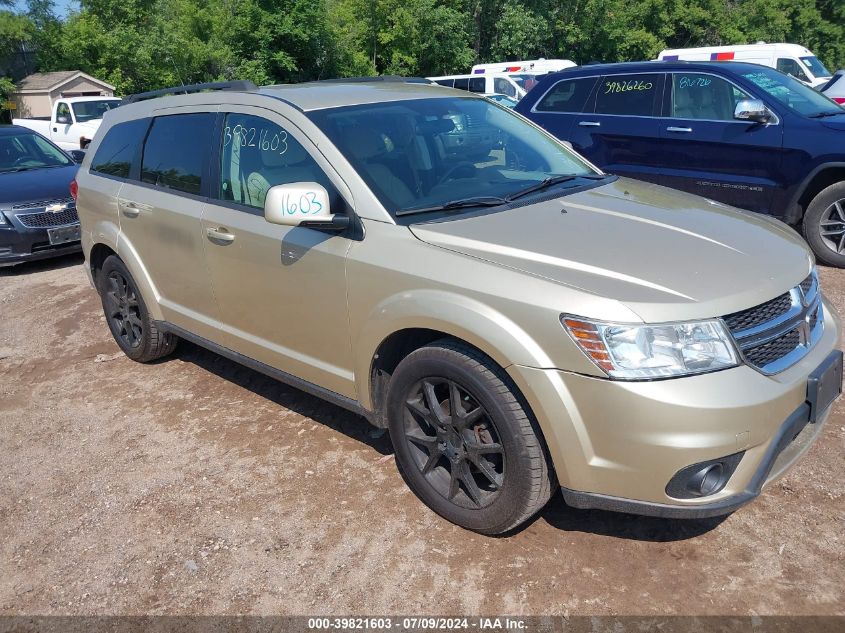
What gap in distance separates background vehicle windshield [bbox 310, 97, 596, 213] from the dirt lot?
1.43m

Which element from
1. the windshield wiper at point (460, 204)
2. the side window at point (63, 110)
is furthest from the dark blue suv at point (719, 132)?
the side window at point (63, 110)

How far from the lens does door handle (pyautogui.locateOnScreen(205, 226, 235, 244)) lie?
385 cm

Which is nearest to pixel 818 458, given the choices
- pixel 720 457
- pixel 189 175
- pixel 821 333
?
pixel 821 333

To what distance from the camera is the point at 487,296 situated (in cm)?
276

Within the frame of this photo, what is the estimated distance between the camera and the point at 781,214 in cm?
657

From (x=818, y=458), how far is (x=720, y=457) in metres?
1.37

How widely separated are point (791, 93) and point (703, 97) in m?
0.78

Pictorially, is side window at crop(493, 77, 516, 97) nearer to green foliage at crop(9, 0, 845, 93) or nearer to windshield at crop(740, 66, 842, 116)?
green foliage at crop(9, 0, 845, 93)

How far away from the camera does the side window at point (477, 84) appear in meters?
22.8

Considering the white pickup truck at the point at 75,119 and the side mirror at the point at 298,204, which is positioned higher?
the side mirror at the point at 298,204

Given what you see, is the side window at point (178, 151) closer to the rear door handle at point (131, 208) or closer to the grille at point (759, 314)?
the rear door handle at point (131, 208)

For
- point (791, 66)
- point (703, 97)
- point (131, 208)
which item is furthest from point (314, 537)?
point (791, 66)

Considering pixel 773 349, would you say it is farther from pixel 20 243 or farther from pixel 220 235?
pixel 20 243

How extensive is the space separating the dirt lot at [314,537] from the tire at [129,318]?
663 millimetres
